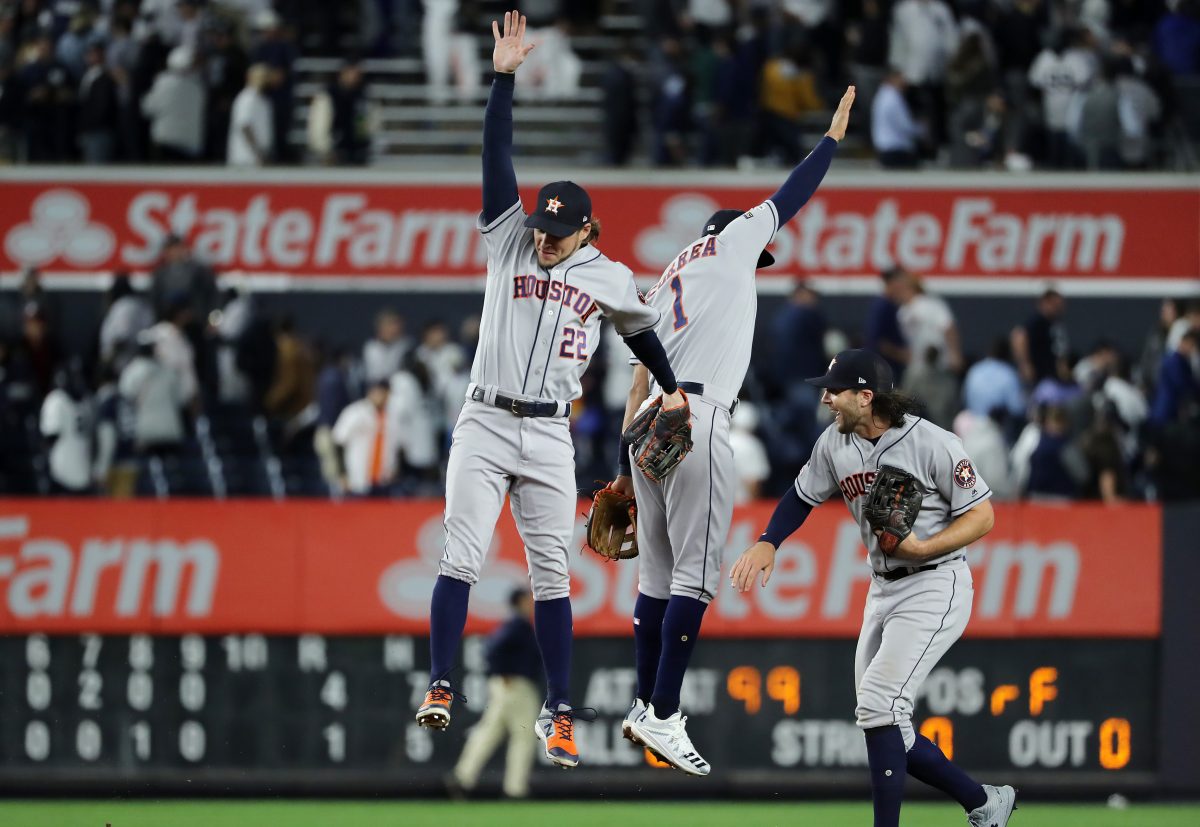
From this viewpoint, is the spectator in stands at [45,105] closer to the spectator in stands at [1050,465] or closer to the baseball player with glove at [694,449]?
the spectator in stands at [1050,465]

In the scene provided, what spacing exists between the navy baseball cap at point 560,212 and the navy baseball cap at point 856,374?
132cm

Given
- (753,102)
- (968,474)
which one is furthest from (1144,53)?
(968,474)

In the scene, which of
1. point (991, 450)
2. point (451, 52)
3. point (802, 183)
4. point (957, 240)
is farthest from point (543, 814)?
point (451, 52)

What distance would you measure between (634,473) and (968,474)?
159cm

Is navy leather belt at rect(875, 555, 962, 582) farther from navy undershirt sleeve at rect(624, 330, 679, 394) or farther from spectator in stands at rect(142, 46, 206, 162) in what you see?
spectator in stands at rect(142, 46, 206, 162)

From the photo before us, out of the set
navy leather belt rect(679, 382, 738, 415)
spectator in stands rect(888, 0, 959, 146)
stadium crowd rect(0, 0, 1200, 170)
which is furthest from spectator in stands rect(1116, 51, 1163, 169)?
navy leather belt rect(679, 382, 738, 415)

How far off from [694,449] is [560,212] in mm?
1265

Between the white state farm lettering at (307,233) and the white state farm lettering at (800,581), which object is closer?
the white state farm lettering at (800,581)

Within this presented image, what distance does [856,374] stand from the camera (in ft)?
30.2

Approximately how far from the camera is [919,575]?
9.55m

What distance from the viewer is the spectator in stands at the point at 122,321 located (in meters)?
18.0

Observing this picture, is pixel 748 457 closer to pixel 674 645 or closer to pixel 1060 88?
pixel 1060 88

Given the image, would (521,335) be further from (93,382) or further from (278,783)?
(93,382)

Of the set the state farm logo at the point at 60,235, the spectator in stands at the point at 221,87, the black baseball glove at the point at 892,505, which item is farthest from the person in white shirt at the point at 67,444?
the black baseball glove at the point at 892,505
